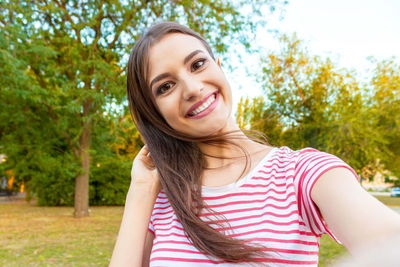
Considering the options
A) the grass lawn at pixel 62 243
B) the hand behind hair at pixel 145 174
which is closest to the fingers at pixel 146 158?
the hand behind hair at pixel 145 174

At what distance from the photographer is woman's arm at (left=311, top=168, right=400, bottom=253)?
787 mm

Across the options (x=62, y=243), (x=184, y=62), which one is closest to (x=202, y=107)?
(x=184, y=62)

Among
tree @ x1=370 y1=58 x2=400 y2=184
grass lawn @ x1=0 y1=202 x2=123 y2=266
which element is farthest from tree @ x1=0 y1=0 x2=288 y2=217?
tree @ x1=370 y1=58 x2=400 y2=184

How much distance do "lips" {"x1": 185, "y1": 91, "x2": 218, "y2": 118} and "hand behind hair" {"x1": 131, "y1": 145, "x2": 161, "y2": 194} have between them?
14.1 inches

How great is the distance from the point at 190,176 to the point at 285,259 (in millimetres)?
618

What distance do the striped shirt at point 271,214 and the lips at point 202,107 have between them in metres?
0.33

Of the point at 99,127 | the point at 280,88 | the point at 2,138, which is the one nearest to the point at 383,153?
the point at 280,88

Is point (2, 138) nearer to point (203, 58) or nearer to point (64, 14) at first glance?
point (64, 14)

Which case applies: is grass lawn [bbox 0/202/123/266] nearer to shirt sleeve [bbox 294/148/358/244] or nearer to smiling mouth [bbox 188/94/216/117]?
smiling mouth [bbox 188/94/216/117]

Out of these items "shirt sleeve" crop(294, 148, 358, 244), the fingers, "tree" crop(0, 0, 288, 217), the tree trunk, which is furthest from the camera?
the tree trunk

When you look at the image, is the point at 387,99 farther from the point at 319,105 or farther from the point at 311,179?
the point at 311,179

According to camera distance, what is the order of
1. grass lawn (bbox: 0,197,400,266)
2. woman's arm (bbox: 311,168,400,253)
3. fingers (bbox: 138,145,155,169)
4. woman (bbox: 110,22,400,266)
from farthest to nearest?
1. grass lawn (bbox: 0,197,400,266)
2. fingers (bbox: 138,145,155,169)
3. woman (bbox: 110,22,400,266)
4. woman's arm (bbox: 311,168,400,253)

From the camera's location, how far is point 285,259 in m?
1.22

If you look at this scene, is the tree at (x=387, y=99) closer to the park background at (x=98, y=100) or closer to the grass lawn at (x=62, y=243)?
the park background at (x=98, y=100)
